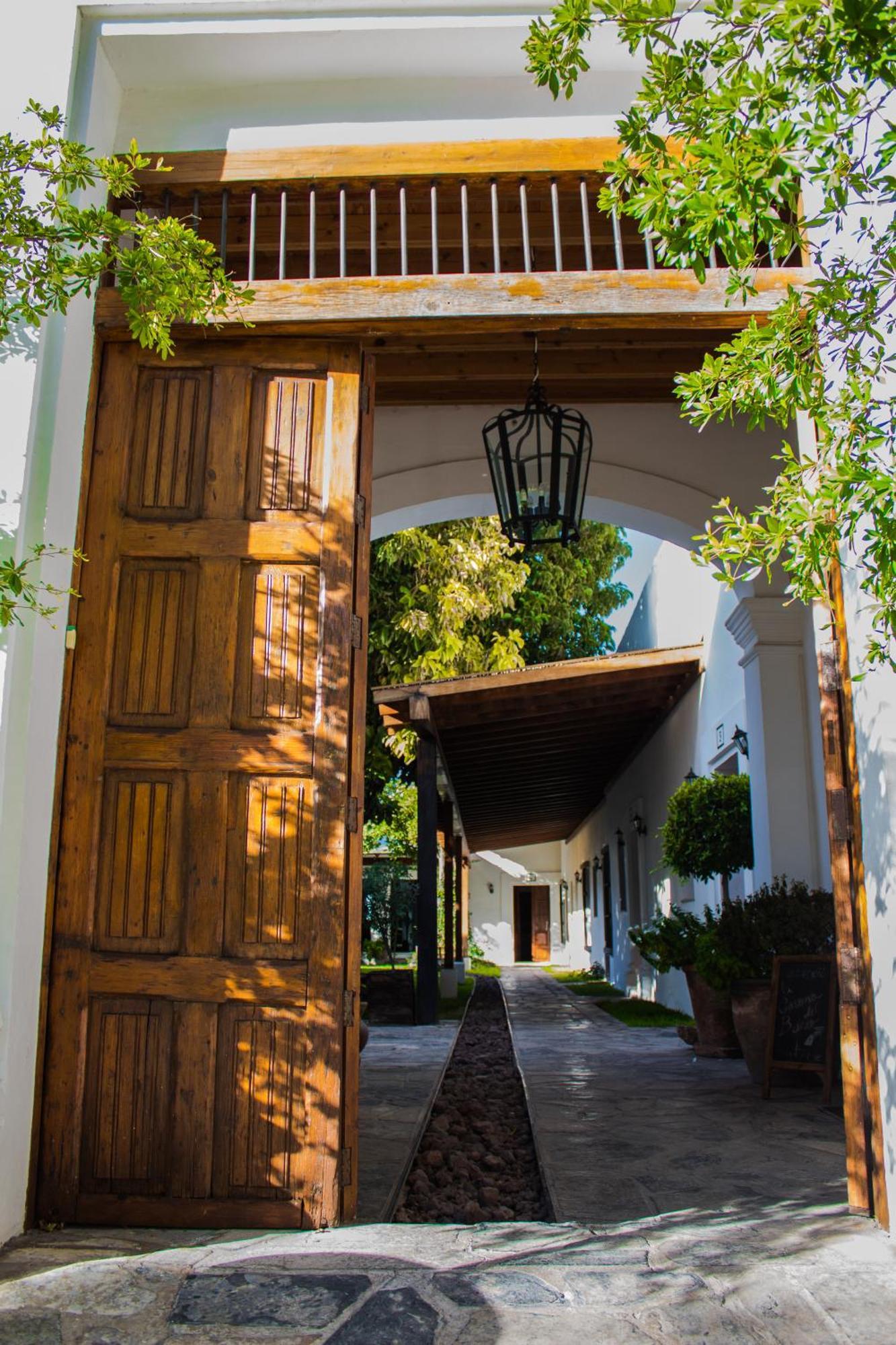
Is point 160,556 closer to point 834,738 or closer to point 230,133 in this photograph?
point 230,133

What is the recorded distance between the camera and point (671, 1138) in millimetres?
4453

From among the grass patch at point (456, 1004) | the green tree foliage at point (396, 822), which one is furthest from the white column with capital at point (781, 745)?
the green tree foliage at point (396, 822)

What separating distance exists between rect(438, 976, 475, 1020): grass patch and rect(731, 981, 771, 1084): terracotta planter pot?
5075mm

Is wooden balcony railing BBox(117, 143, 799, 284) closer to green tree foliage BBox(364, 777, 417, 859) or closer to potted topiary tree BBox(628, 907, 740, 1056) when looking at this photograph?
potted topiary tree BBox(628, 907, 740, 1056)

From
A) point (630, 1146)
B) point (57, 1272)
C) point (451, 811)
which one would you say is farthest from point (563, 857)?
point (57, 1272)

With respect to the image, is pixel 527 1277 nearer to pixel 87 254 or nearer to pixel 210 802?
pixel 210 802

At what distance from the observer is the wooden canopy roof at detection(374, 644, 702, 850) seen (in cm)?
923

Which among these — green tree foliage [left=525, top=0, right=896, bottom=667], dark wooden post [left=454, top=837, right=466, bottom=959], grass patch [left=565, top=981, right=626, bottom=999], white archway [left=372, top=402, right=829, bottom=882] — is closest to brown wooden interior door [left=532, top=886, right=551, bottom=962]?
grass patch [left=565, top=981, right=626, bottom=999]

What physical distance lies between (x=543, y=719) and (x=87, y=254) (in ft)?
27.8

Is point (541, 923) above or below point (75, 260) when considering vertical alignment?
below

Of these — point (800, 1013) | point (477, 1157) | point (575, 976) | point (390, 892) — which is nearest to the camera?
point (477, 1157)

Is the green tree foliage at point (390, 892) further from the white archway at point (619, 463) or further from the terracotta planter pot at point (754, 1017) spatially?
the terracotta planter pot at point (754, 1017)

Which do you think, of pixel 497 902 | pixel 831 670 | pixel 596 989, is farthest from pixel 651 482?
pixel 497 902

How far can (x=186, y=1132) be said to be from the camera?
3160 millimetres
